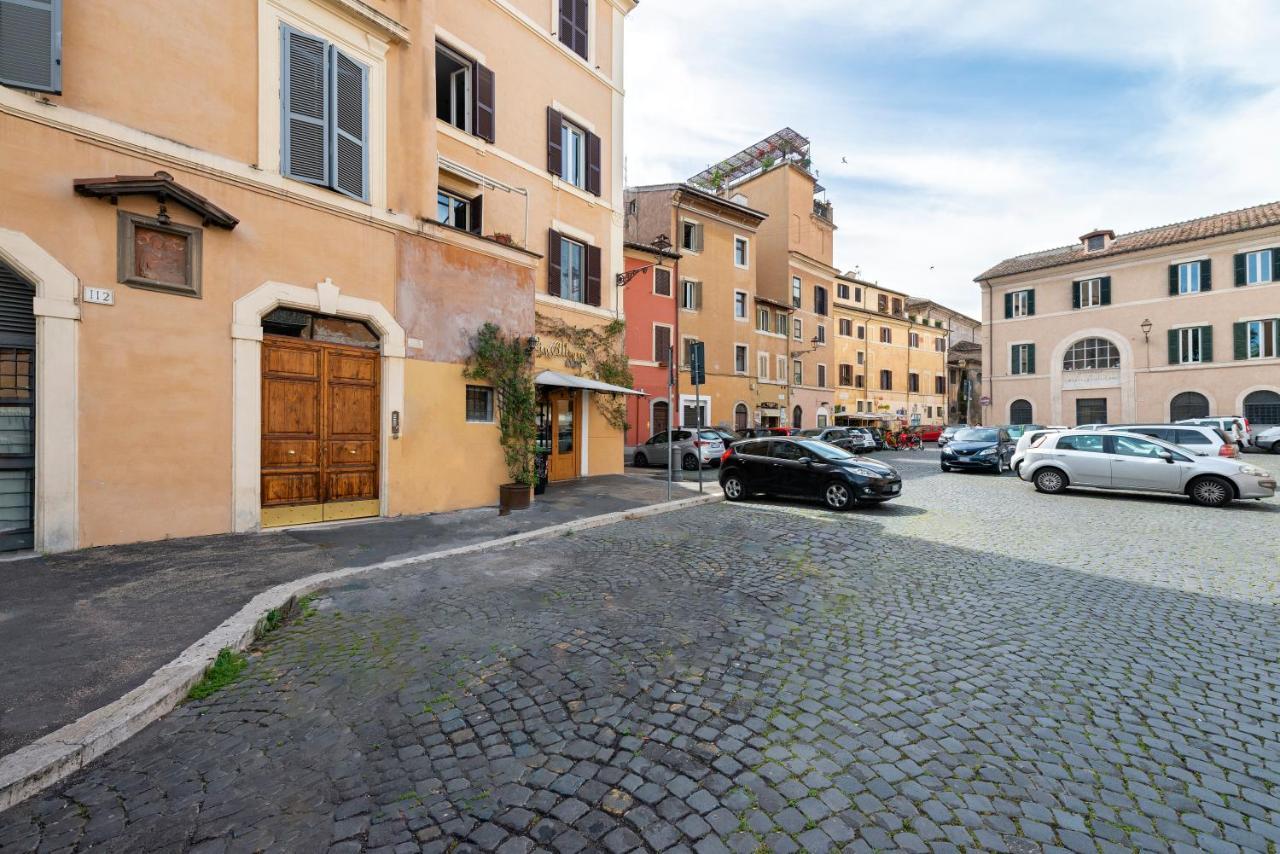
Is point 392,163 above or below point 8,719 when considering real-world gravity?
above

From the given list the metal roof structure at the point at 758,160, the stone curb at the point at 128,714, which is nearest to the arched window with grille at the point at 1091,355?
the metal roof structure at the point at 758,160

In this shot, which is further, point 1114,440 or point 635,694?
point 1114,440

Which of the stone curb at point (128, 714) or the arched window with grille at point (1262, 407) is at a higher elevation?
the arched window with grille at point (1262, 407)

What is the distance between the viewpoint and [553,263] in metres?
15.5

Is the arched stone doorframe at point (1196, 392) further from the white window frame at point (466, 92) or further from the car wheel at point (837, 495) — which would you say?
the white window frame at point (466, 92)


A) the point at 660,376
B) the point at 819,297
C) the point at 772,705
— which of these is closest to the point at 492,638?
the point at 772,705

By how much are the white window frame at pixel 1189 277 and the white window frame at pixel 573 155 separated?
120 ft

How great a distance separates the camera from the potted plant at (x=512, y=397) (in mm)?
11047

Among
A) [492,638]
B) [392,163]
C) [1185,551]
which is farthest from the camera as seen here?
[392,163]

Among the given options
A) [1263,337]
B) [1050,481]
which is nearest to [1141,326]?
[1263,337]

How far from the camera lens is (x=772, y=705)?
3.45m

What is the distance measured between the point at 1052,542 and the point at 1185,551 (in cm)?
147

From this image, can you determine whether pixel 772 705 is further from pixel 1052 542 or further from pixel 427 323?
pixel 427 323

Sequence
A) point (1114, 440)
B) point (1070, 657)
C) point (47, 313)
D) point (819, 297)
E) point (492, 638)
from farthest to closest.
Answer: point (819, 297) < point (1114, 440) < point (47, 313) < point (492, 638) < point (1070, 657)
